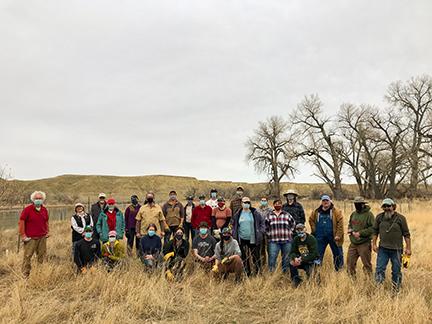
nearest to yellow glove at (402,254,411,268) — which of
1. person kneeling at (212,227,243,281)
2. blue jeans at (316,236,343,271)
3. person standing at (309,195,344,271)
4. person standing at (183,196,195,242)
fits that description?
person standing at (309,195,344,271)

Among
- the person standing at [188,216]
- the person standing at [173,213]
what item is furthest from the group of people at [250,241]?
the person standing at [188,216]

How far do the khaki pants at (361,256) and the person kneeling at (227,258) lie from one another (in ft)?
6.81

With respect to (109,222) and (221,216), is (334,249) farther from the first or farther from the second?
(109,222)

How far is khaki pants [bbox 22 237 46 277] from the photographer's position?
7855 mm

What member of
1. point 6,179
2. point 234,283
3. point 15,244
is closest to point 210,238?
point 234,283

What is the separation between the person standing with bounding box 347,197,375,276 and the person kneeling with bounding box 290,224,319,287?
27.5 inches

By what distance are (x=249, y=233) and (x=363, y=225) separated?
2.22 meters

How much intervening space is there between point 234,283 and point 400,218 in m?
3.16

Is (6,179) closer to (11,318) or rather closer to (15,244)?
(15,244)

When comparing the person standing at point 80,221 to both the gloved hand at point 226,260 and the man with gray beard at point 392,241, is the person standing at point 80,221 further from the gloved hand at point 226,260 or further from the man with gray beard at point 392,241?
the man with gray beard at point 392,241

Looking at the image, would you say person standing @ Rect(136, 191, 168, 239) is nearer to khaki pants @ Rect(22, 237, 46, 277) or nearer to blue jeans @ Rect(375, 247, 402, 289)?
khaki pants @ Rect(22, 237, 46, 277)

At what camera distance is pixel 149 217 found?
29.4ft

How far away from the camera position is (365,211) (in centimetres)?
722

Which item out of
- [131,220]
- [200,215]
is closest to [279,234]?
[200,215]
